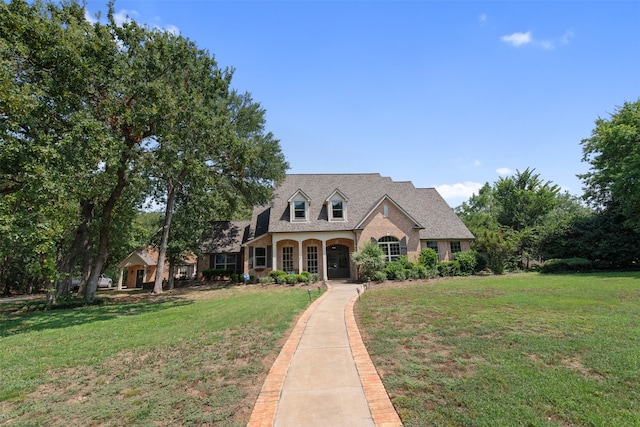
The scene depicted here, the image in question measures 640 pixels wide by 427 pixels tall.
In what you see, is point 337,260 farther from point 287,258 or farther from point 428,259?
point 428,259

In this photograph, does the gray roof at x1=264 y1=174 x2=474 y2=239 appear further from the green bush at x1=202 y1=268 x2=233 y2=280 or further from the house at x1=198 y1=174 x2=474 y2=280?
the green bush at x1=202 y1=268 x2=233 y2=280

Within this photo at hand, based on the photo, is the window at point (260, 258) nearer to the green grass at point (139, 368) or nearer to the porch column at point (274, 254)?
the porch column at point (274, 254)

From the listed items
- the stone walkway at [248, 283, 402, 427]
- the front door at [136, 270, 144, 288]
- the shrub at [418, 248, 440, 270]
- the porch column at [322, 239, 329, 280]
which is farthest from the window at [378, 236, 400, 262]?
the front door at [136, 270, 144, 288]

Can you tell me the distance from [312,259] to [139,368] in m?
18.8

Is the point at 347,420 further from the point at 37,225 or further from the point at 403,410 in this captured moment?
Result: the point at 37,225

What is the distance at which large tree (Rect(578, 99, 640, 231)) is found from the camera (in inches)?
918

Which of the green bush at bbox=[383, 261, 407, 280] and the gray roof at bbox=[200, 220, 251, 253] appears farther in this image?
the gray roof at bbox=[200, 220, 251, 253]

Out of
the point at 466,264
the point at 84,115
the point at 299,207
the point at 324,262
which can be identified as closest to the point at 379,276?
the point at 324,262

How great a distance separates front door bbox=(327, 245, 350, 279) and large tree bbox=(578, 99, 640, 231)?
2154cm

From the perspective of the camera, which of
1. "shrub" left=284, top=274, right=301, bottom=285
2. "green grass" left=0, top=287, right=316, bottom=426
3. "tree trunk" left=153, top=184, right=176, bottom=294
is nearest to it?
"green grass" left=0, top=287, right=316, bottom=426

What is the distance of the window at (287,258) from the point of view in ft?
80.2

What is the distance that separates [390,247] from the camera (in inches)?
898

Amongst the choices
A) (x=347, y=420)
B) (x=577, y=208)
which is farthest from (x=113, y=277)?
(x=577, y=208)

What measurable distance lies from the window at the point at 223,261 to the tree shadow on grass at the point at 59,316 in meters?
11.5
